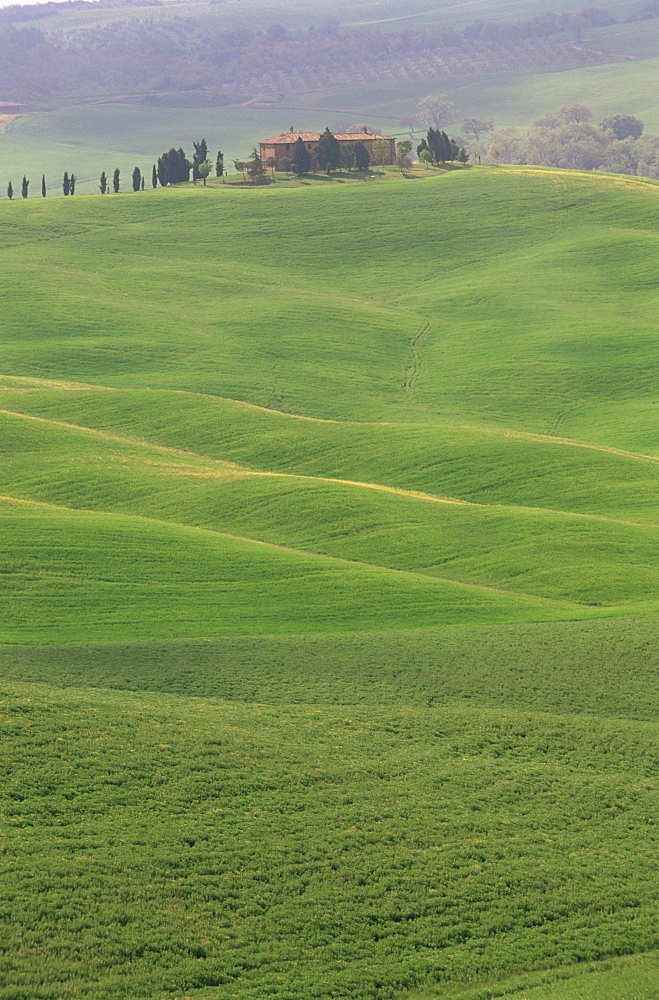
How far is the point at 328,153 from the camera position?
16925 centimetres

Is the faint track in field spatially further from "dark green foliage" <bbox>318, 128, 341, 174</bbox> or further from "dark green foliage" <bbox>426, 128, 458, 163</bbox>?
"dark green foliage" <bbox>426, 128, 458, 163</bbox>

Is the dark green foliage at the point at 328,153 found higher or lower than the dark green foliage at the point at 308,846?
higher

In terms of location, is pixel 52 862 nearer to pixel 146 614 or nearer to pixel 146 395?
pixel 146 614

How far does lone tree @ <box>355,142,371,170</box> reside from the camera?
16975 cm

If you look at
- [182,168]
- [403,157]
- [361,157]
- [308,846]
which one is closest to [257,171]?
[182,168]

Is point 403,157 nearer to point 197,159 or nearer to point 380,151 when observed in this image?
point 380,151

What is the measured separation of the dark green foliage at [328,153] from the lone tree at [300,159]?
2018 millimetres

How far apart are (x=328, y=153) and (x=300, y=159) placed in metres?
4.92

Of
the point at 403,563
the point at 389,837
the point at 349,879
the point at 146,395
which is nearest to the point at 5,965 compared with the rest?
the point at 349,879

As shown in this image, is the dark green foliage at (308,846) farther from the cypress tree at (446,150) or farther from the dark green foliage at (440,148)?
the cypress tree at (446,150)

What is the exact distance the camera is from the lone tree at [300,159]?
168m

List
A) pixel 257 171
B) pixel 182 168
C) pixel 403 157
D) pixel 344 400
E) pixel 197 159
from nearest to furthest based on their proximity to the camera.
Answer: pixel 344 400
pixel 257 171
pixel 197 159
pixel 182 168
pixel 403 157

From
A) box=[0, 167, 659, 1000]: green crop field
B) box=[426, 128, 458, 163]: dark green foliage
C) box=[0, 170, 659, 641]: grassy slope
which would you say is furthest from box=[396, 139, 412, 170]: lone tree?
box=[0, 167, 659, 1000]: green crop field

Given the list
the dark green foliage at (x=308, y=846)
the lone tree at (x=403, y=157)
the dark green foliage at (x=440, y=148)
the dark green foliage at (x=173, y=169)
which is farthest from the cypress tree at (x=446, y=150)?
the dark green foliage at (x=308, y=846)
